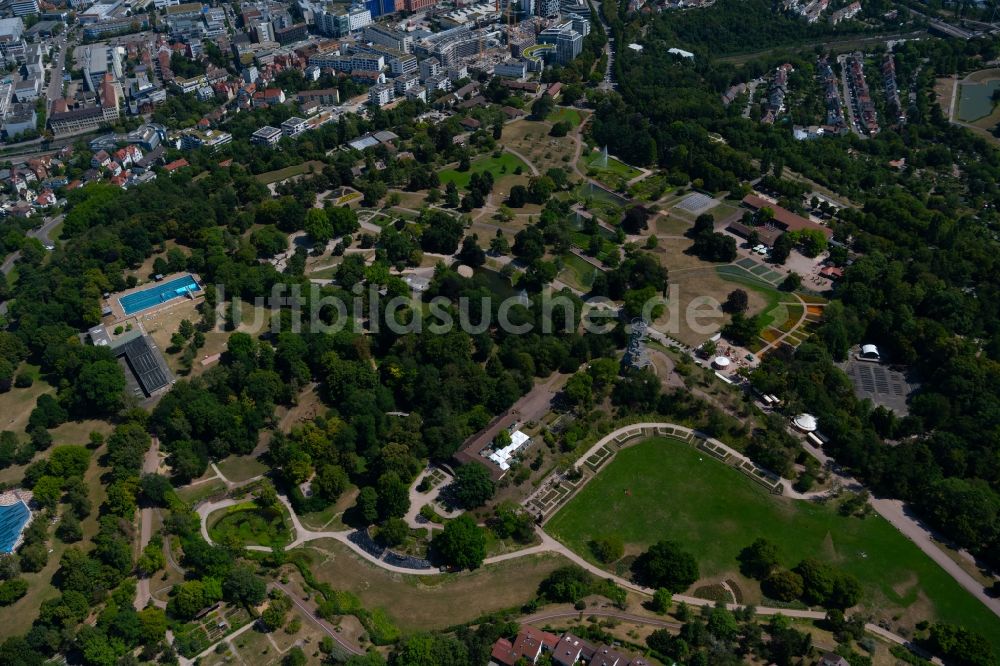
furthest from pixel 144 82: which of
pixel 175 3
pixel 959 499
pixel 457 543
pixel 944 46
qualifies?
pixel 944 46

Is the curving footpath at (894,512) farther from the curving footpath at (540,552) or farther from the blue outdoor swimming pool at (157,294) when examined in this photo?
the blue outdoor swimming pool at (157,294)

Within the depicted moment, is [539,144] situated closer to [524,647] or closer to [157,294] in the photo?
[157,294]

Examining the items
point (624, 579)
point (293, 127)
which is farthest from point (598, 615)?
point (293, 127)

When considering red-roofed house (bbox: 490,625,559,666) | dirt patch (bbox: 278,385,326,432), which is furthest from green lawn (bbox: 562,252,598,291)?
red-roofed house (bbox: 490,625,559,666)

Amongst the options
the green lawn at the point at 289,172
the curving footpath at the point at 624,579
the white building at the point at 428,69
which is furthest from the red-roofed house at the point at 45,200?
the curving footpath at the point at 624,579

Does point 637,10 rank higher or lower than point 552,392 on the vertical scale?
higher

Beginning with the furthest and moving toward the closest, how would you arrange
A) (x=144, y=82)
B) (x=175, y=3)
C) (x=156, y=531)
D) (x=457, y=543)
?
(x=175, y=3)
(x=144, y=82)
(x=156, y=531)
(x=457, y=543)

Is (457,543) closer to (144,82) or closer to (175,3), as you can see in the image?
(144,82)
